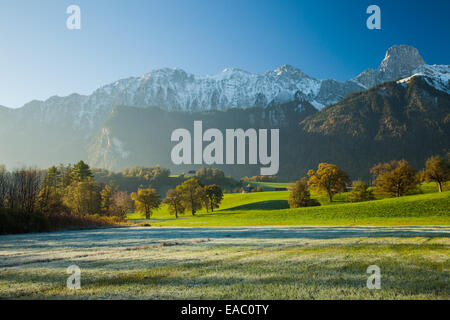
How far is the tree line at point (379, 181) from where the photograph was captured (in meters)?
65.6

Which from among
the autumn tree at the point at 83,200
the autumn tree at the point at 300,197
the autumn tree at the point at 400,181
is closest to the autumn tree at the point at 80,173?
the autumn tree at the point at 83,200

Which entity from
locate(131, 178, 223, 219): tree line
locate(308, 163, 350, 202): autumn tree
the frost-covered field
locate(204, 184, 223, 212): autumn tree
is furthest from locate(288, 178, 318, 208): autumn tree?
the frost-covered field

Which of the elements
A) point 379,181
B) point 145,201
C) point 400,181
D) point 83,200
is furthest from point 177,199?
point 400,181

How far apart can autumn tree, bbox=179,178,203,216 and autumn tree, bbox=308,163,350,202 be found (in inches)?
1357

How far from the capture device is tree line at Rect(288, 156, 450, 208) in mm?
65625

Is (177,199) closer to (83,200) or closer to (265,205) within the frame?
(265,205)

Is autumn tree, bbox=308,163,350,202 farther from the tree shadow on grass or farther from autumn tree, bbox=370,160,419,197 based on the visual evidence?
the tree shadow on grass

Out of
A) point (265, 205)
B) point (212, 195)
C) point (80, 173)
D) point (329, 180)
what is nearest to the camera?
point (329, 180)

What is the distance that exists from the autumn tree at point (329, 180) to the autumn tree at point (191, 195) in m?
34.5

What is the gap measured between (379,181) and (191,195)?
176 feet

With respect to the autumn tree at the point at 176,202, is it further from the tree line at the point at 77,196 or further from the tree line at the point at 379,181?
the tree line at the point at 379,181

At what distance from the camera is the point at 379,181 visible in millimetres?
71875
